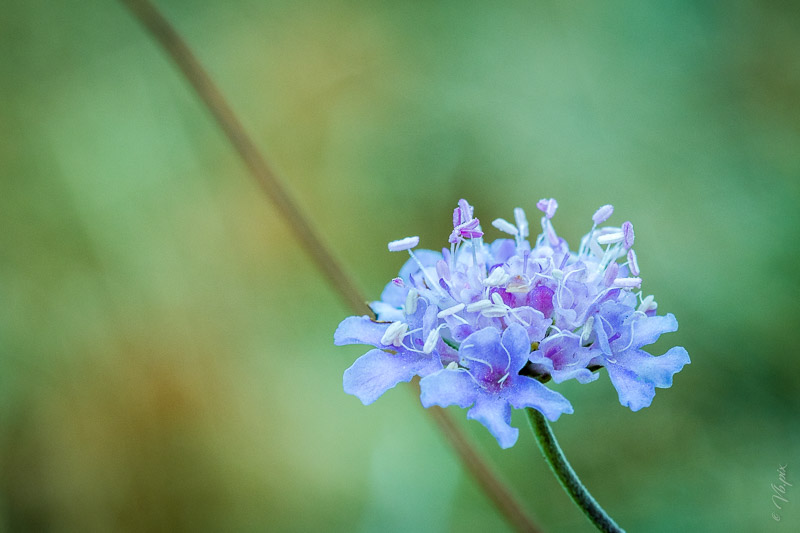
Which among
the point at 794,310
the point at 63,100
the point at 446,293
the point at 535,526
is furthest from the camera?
the point at 63,100

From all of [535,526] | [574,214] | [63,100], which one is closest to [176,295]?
[63,100]

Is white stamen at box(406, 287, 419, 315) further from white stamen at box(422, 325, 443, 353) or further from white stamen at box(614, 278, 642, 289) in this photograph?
white stamen at box(614, 278, 642, 289)

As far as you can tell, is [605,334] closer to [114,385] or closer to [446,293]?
[446,293]

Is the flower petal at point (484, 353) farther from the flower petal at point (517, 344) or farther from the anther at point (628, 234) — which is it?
the anther at point (628, 234)
